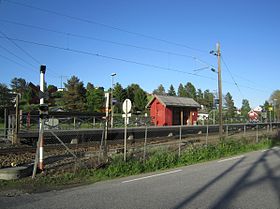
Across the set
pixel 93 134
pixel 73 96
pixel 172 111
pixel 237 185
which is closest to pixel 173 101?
pixel 172 111

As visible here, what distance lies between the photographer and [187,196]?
7.98 metres

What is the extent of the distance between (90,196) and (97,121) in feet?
101

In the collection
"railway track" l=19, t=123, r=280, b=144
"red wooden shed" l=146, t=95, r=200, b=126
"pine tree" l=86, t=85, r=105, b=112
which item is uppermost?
"pine tree" l=86, t=85, r=105, b=112

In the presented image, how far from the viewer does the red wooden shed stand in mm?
50969

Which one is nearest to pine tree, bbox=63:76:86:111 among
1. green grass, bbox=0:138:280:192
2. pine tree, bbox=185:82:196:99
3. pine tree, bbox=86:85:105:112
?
pine tree, bbox=86:85:105:112

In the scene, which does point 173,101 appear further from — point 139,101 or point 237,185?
point 237,185

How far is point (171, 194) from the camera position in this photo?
8.24 m

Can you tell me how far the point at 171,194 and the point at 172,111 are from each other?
146 ft

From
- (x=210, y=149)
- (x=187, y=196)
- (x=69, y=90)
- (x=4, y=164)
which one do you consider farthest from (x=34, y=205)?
(x=69, y=90)

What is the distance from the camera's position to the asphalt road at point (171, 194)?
7219mm

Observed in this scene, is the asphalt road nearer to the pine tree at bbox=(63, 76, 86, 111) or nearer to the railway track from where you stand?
the railway track

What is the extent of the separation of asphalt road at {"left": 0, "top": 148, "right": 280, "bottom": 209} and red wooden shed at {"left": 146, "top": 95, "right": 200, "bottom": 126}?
3951cm

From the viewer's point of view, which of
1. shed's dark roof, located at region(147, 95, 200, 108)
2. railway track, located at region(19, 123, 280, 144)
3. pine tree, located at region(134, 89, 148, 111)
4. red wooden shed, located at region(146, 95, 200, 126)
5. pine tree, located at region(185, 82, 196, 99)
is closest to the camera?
railway track, located at region(19, 123, 280, 144)

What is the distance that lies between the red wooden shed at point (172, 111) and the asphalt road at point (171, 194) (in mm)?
39508
